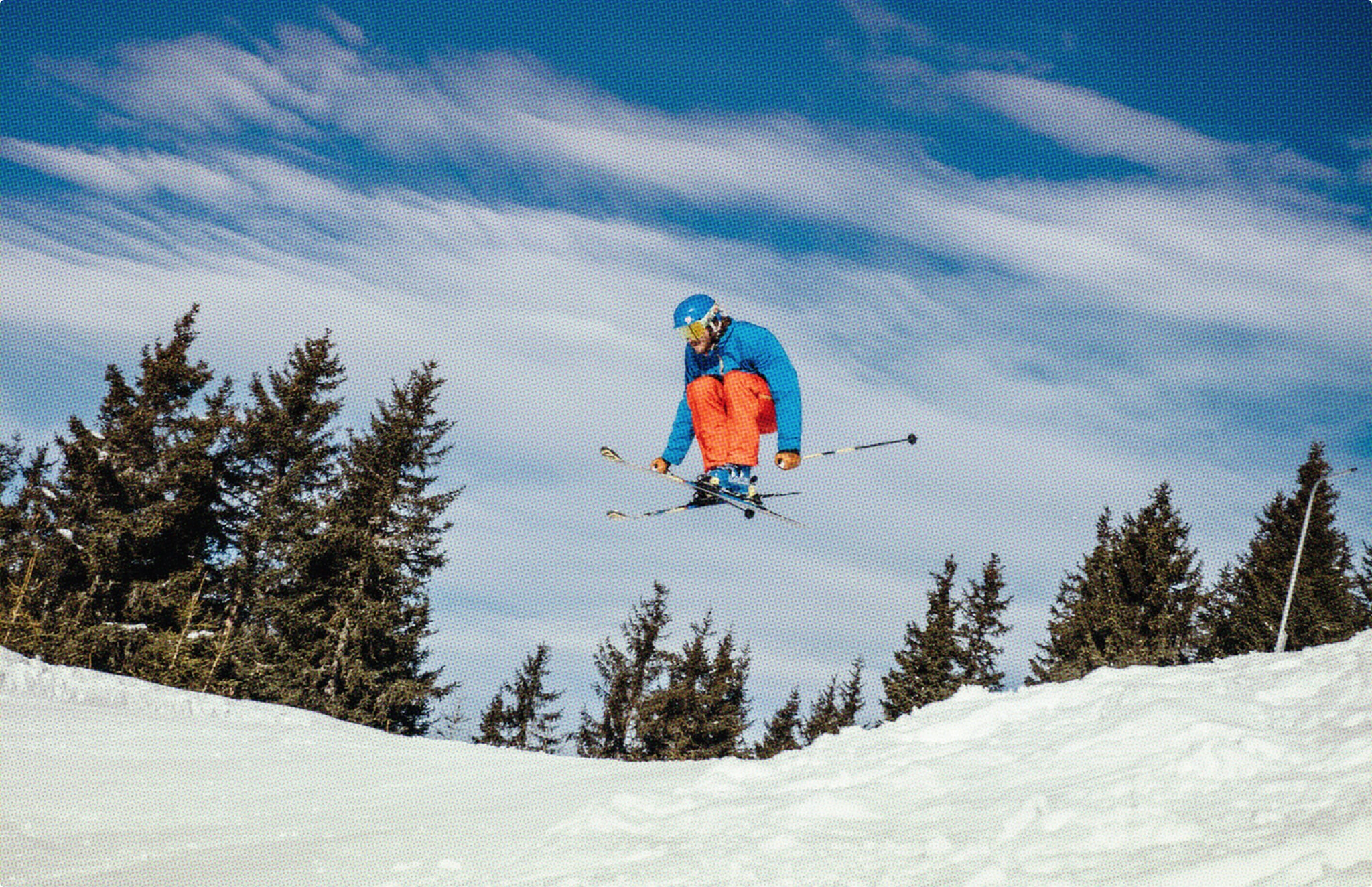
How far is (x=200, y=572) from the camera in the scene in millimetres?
25812

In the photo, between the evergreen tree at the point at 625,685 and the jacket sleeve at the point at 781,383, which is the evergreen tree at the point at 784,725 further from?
the jacket sleeve at the point at 781,383

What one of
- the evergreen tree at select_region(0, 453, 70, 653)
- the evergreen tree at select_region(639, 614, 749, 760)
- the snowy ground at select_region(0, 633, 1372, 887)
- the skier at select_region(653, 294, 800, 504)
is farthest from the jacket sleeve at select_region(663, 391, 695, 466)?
the evergreen tree at select_region(639, 614, 749, 760)

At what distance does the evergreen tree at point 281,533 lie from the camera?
24.2 m

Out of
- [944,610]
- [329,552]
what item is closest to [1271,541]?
[944,610]

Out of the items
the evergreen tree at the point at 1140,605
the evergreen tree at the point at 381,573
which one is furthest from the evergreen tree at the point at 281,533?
the evergreen tree at the point at 1140,605

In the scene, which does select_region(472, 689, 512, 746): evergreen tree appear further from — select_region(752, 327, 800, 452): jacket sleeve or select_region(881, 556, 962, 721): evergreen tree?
select_region(752, 327, 800, 452): jacket sleeve

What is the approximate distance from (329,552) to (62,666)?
1500 centimetres

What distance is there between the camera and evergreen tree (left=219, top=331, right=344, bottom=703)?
79.3ft

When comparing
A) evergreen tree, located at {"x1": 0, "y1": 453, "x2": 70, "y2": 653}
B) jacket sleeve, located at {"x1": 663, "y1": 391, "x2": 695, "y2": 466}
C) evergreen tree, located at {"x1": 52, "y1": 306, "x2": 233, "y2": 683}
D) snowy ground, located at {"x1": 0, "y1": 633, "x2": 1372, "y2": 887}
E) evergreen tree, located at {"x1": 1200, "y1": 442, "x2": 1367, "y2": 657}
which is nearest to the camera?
snowy ground, located at {"x1": 0, "y1": 633, "x2": 1372, "y2": 887}

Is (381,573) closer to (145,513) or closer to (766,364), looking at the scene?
(145,513)

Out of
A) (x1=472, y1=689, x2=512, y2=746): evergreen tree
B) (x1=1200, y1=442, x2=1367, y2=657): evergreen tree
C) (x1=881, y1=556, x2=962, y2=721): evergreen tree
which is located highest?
(x1=1200, y1=442, x2=1367, y2=657): evergreen tree

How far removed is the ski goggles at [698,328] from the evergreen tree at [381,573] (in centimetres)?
1922

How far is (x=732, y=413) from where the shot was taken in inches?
353

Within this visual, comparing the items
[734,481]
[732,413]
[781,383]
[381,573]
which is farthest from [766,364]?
[381,573]
